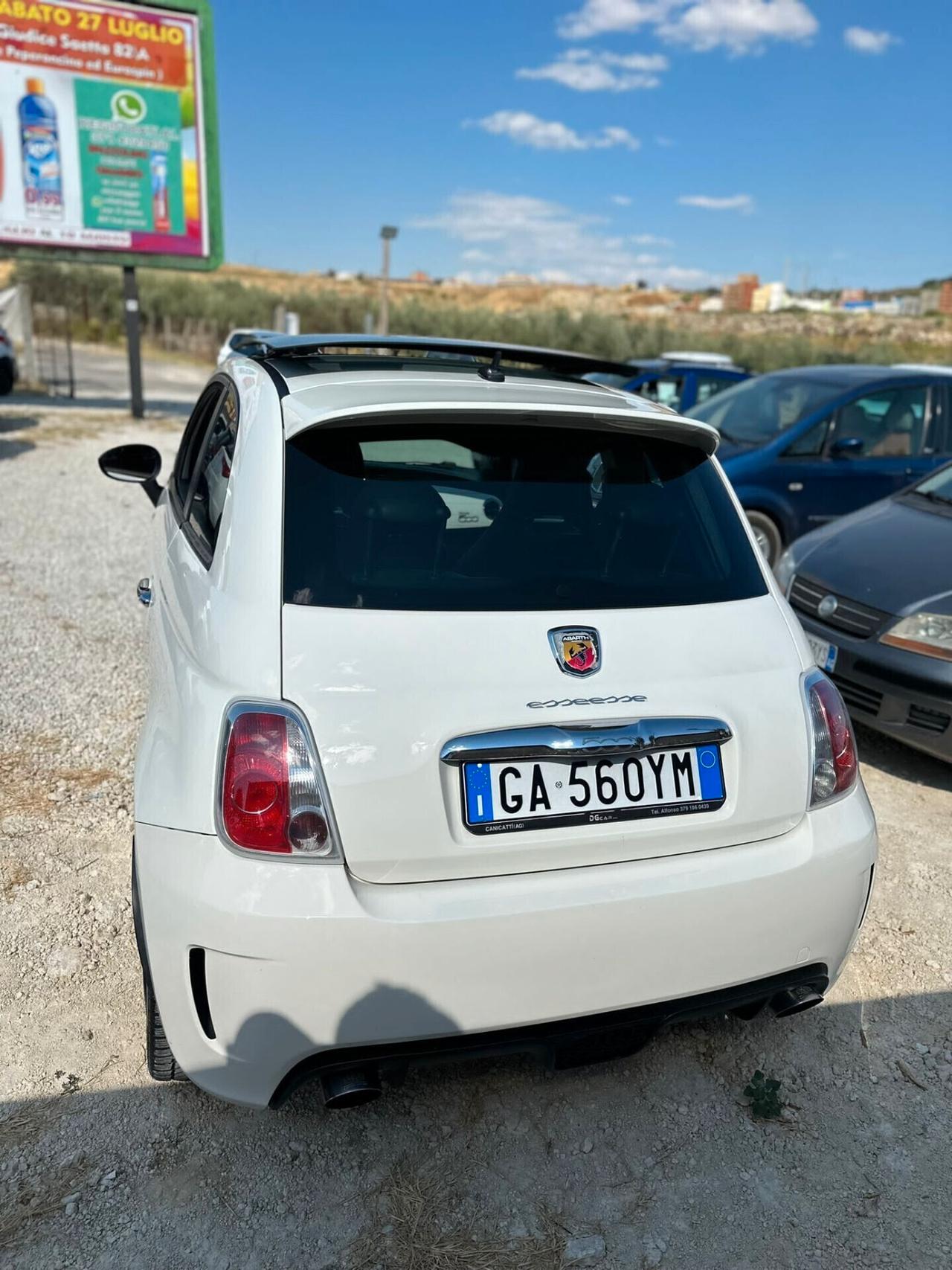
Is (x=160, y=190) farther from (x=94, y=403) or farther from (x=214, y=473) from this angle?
(x=214, y=473)

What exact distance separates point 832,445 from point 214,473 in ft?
18.4

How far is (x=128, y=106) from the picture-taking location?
12648mm

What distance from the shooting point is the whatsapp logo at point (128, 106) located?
12.6 meters

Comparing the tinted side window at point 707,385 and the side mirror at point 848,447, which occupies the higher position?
the tinted side window at point 707,385

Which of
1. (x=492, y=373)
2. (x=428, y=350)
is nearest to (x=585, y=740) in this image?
(x=492, y=373)

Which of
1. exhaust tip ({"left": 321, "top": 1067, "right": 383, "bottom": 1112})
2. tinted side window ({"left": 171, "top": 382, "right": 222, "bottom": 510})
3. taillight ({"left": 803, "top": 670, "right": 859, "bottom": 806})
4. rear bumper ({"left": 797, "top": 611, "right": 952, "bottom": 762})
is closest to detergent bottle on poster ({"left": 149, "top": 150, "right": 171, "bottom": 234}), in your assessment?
tinted side window ({"left": 171, "top": 382, "right": 222, "bottom": 510})

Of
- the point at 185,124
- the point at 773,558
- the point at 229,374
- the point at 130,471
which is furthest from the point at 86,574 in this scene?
the point at 185,124

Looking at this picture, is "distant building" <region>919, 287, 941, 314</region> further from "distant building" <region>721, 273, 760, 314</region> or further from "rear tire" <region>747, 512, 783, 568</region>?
"rear tire" <region>747, 512, 783, 568</region>

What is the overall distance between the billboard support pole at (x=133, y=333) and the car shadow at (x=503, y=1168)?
523 inches

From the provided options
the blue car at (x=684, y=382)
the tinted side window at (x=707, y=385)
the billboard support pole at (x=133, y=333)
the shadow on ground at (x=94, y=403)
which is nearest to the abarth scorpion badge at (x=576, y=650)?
the blue car at (x=684, y=382)

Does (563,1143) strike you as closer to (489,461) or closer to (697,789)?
(697,789)

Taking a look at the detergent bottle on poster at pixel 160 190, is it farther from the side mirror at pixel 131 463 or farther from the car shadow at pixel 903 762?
the car shadow at pixel 903 762

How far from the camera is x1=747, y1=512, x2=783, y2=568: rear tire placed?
7.09 m

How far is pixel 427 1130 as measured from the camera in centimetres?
229
